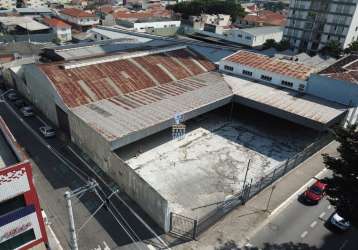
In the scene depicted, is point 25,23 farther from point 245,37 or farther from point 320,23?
point 320,23

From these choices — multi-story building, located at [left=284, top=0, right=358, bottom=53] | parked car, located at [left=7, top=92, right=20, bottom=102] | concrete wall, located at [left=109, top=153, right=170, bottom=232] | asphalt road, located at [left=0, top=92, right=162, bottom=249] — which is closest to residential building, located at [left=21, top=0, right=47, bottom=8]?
parked car, located at [left=7, top=92, right=20, bottom=102]

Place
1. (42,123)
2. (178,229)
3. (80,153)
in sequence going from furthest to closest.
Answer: (42,123) → (80,153) → (178,229)

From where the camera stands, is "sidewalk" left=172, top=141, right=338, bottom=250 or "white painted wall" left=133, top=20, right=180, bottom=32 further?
"white painted wall" left=133, top=20, right=180, bottom=32

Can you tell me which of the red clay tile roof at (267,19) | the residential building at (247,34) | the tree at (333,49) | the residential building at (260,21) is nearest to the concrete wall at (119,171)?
the tree at (333,49)

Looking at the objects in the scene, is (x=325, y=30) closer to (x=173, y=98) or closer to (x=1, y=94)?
(x=173, y=98)

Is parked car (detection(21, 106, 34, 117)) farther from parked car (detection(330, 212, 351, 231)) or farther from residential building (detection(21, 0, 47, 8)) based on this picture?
residential building (detection(21, 0, 47, 8))

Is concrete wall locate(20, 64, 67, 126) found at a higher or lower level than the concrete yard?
higher

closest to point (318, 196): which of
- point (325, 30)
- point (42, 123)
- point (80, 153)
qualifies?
point (80, 153)
